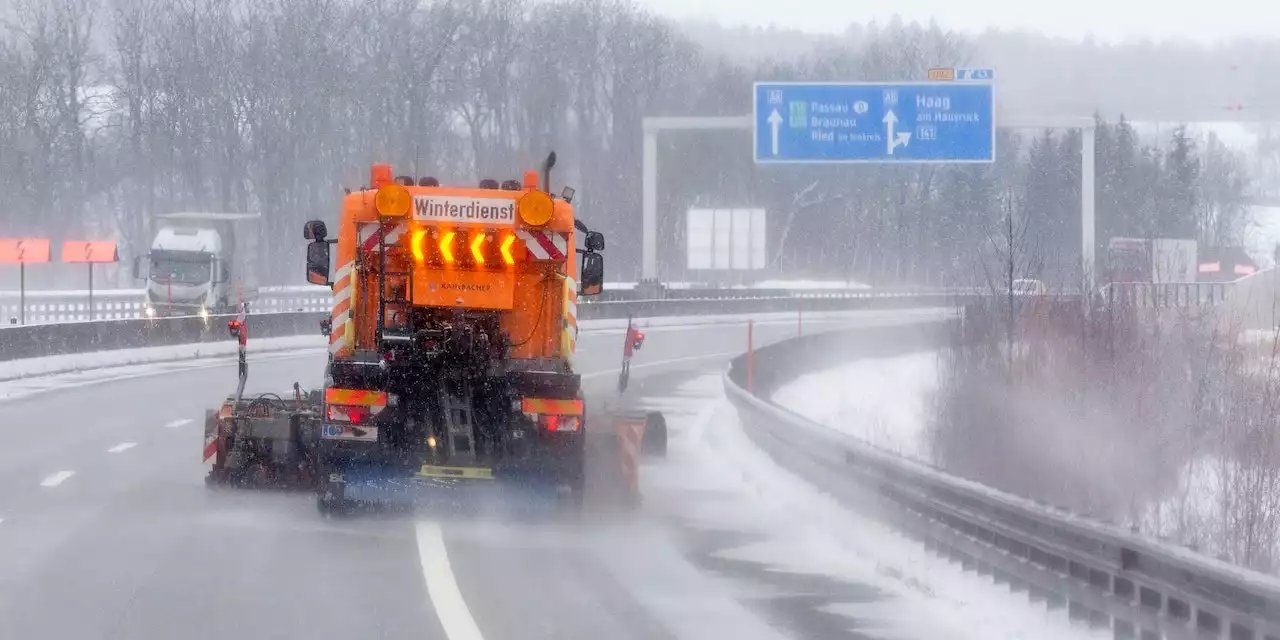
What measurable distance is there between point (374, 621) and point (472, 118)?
8717 centimetres

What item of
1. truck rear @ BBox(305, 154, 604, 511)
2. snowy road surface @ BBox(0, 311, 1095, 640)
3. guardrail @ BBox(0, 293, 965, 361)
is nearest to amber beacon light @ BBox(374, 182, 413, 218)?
truck rear @ BBox(305, 154, 604, 511)

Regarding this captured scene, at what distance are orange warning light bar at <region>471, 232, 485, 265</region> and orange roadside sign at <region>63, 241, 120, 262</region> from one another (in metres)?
37.9

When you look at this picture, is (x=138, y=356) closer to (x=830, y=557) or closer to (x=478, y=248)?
(x=478, y=248)

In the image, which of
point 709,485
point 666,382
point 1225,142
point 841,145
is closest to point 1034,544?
point 709,485

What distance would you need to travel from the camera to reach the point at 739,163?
110938 millimetres

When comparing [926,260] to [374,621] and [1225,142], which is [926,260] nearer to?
[1225,142]

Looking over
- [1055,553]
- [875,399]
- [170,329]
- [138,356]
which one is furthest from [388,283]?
[170,329]

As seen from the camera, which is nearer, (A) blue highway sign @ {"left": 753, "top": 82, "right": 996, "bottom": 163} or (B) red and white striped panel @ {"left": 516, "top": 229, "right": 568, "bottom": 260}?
(B) red and white striped panel @ {"left": 516, "top": 229, "right": 568, "bottom": 260}

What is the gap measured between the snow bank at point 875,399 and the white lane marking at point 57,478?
443 inches

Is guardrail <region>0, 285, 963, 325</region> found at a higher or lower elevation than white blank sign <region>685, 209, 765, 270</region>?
lower

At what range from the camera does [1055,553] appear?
8.69 meters

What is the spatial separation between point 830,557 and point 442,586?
2726mm

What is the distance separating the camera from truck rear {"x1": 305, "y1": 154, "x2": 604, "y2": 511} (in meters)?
13.0

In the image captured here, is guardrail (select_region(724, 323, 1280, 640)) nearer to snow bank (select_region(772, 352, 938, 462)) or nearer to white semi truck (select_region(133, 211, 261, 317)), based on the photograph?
snow bank (select_region(772, 352, 938, 462))
